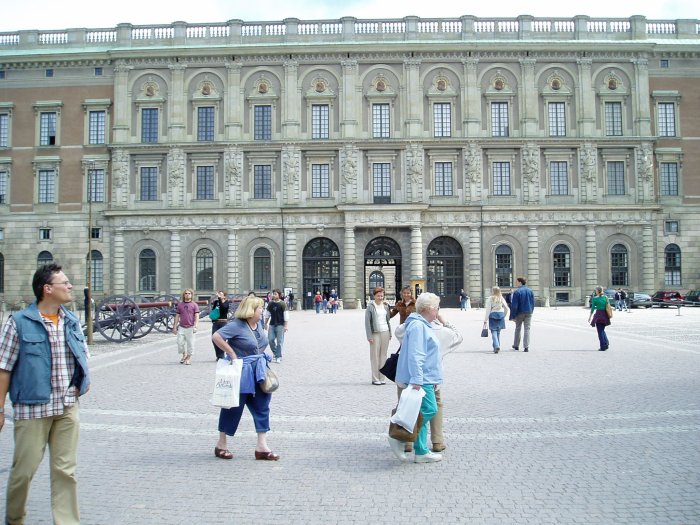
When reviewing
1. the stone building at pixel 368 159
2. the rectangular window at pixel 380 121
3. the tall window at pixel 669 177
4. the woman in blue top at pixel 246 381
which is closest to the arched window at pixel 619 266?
the stone building at pixel 368 159

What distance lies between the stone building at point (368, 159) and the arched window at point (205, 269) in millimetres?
164

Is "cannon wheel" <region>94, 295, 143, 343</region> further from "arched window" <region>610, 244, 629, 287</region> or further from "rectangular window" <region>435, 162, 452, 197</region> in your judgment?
"arched window" <region>610, 244, 629, 287</region>

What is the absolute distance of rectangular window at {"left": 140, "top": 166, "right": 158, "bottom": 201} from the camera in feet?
149

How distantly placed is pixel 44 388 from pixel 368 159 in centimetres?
4085

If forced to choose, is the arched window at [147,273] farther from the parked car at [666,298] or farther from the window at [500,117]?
the parked car at [666,298]

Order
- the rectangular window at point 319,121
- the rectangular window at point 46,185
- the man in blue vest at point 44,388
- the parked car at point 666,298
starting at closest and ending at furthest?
the man in blue vest at point 44,388
the parked car at point 666,298
the rectangular window at point 319,121
the rectangular window at point 46,185

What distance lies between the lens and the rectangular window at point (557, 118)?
45281mm

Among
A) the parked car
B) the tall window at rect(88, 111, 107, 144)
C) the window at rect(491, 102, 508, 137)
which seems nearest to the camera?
the parked car

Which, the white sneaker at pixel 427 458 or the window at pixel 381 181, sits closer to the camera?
the white sneaker at pixel 427 458

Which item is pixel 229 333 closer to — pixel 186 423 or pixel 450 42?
pixel 186 423

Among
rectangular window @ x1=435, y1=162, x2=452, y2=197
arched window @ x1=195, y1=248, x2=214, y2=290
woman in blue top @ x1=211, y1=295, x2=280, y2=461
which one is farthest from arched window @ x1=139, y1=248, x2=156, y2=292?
woman in blue top @ x1=211, y1=295, x2=280, y2=461

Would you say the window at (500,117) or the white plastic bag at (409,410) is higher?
the window at (500,117)

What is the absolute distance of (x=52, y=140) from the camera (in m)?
46.4

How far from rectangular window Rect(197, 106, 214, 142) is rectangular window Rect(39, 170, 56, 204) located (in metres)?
11.3
